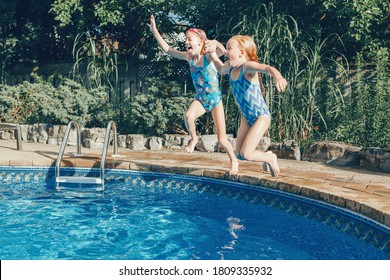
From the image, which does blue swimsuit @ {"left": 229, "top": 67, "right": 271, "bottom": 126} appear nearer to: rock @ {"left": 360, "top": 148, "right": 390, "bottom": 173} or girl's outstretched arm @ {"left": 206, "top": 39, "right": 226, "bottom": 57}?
girl's outstretched arm @ {"left": 206, "top": 39, "right": 226, "bottom": 57}

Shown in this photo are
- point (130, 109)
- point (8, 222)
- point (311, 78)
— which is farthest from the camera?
point (130, 109)

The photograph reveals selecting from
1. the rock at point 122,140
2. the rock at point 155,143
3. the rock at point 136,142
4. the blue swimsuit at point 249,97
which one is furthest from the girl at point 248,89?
the rock at point 122,140

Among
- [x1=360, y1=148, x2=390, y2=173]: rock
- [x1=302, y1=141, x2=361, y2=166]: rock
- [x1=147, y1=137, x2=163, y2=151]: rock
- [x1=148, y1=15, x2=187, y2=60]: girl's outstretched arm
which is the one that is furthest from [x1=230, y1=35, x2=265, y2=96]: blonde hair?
[x1=147, y1=137, x2=163, y2=151]: rock

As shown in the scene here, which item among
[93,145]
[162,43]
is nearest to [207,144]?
[93,145]

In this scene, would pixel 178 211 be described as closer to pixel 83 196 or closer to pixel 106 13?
pixel 83 196

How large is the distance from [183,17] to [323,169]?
15.9ft

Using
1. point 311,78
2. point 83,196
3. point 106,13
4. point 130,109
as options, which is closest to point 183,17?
point 106,13

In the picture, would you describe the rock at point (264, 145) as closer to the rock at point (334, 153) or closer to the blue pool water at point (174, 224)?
the rock at point (334, 153)

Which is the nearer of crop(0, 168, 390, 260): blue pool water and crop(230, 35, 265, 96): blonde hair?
crop(0, 168, 390, 260): blue pool water

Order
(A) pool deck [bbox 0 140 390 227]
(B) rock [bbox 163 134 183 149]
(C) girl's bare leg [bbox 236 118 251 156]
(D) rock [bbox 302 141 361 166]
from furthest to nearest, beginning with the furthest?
(B) rock [bbox 163 134 183 149] < (D) rock [bbox 302 141 361 166] < (C) girl's bare leg [bbox 236 118 251 156] < (A) pool deck [bbox 0 140 390 227]

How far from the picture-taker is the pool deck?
544 centimetres

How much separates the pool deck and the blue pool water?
0.34 ft

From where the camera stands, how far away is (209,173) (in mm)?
7152

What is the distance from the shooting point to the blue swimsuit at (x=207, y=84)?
6.07 meters
